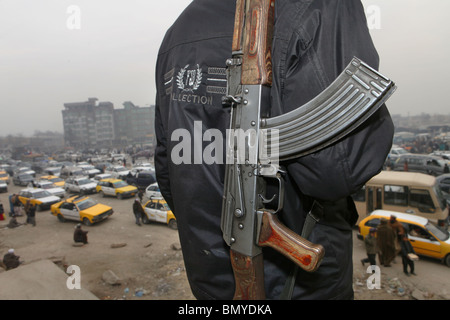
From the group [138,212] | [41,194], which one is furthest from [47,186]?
[138,212]

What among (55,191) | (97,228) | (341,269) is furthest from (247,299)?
(55,191)

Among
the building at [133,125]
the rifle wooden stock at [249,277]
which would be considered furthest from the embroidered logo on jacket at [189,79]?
the building at [133,125]

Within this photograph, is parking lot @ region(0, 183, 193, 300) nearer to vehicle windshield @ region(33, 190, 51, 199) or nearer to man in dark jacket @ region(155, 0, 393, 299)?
vehicle windshield @ region(33, 190, 51, 199)

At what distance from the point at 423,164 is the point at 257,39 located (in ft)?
61.6

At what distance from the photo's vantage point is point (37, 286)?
4.35 meters

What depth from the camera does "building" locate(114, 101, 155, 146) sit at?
138 ft

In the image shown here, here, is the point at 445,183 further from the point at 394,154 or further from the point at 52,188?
the point at 52,188

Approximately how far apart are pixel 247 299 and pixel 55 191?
17.6m

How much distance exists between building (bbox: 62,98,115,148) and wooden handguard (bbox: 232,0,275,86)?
148 ft

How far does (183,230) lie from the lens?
1.51 metres

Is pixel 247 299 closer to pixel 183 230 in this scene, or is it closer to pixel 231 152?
pixel 183 230

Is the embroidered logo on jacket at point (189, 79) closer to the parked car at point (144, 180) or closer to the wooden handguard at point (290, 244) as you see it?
the wooden handguard at point (290, 244)

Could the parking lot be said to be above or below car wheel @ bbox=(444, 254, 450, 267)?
below

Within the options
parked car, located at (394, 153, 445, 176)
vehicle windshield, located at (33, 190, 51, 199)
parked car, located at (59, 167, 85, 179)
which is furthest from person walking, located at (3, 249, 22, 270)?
parked car, located at (394, 153, 445, 176)
